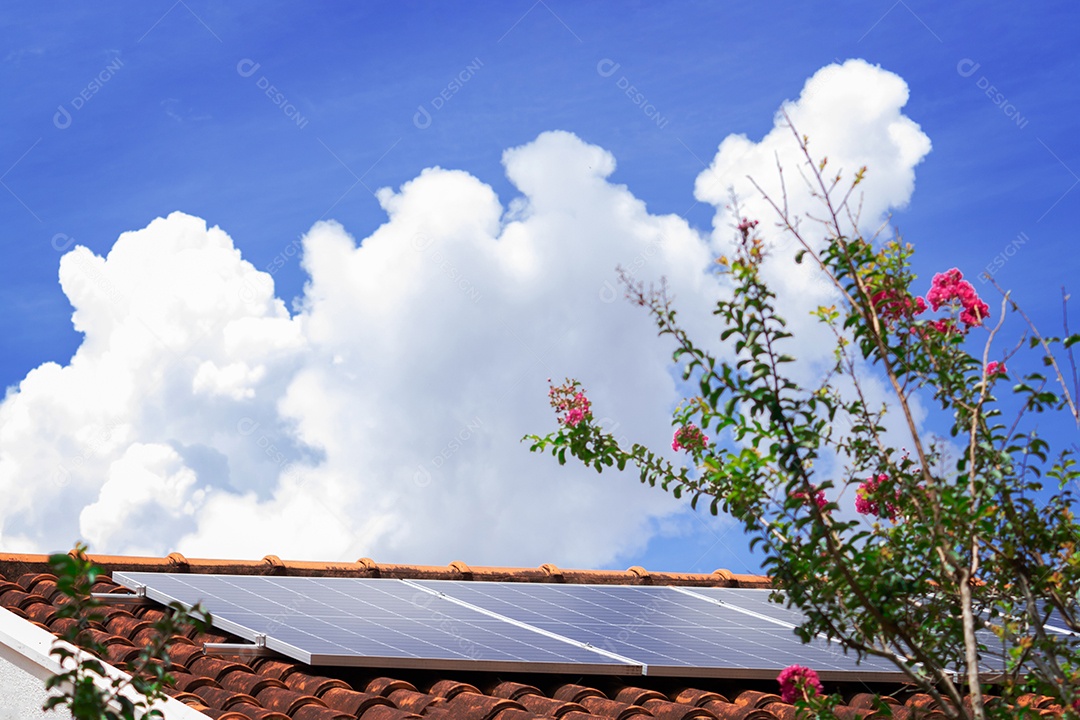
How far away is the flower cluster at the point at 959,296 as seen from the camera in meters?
5.71

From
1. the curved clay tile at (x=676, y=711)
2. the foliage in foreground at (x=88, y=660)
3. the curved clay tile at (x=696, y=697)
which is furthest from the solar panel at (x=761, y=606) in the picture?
the foliage in foreground at (x=88, y=660)

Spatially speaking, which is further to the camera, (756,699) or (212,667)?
(212,667)

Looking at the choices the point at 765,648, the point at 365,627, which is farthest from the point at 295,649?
the point at 765,648

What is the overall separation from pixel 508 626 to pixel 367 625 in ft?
3.70

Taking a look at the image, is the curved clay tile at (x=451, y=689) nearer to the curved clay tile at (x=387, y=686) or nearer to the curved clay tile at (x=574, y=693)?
the curved clay tile at (x=387, y=686)

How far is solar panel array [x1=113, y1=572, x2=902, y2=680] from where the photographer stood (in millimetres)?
8453

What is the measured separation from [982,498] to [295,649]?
16.3 feet

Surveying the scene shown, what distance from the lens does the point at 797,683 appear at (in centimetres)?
567

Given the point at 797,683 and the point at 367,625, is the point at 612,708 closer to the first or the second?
the point at 367,625

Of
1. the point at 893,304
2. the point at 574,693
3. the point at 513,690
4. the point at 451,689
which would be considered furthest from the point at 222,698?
the point at 893,304

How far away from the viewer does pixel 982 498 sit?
5.18m

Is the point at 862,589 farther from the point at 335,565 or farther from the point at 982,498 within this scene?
the point at 335,565

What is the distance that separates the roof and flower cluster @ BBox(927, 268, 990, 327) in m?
2.50

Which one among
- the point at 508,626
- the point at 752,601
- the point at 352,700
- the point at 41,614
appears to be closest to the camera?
the point at 352,700
